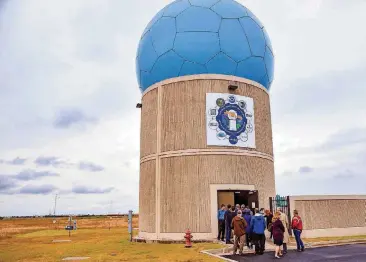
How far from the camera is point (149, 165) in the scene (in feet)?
66.5

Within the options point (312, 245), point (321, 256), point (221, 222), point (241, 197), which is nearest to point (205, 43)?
point (241, 197)

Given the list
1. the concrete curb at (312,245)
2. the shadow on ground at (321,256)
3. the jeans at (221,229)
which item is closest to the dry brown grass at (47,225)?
the jeans at (221,229)

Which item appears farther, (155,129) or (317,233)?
(155,129)

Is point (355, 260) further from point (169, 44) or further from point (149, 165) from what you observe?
point (169, 44)

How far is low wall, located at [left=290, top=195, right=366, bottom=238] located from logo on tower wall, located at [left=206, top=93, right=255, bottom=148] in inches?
158

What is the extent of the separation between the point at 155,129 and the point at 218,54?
A: 528cm

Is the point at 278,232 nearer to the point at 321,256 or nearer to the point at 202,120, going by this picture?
the point at 321,256

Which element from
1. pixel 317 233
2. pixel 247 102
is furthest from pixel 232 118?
pixel 317 233

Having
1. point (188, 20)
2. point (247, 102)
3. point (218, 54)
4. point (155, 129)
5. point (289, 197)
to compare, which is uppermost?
point (188, 20)

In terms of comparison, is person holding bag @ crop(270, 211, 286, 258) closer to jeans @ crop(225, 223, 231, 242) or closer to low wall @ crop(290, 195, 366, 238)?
jeans @ crop(225, 223, 231, 242)

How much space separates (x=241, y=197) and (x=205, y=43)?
8.54 metres

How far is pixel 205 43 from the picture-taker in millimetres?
19625

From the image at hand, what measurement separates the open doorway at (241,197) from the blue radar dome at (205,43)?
249 inches

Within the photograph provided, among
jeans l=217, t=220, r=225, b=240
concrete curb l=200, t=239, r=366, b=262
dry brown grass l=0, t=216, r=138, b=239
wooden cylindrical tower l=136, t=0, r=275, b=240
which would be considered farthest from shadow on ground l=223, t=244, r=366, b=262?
dry brown grass l=0, t=216, r=138, b=239
